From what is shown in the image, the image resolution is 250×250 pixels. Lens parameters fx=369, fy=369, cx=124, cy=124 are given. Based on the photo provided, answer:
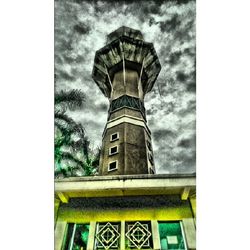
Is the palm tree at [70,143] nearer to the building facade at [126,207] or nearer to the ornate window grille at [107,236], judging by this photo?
the building facade at [126,207]

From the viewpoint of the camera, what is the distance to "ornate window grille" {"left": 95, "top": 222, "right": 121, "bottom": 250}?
3.63m

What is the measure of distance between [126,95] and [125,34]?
117cm

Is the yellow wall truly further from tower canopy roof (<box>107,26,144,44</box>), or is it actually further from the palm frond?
tower canopy roof (<box>107,26,144,44</box>)

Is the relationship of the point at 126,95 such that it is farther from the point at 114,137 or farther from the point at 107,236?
the point at 107,236

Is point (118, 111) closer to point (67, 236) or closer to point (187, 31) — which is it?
point (187, 31)

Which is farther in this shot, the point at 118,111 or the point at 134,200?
the point at 118,111

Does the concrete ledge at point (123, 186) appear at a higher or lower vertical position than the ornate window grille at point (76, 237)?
higher

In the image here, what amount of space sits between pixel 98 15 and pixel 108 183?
5.90 feet

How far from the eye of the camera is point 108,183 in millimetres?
3881

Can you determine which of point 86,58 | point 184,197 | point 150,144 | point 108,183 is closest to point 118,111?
point 150,144

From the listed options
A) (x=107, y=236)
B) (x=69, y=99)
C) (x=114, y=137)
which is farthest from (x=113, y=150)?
(x=107, y=236)

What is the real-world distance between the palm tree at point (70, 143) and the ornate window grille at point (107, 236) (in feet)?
2.07

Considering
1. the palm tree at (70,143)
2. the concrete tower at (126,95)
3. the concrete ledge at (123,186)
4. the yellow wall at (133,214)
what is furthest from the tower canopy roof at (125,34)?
the yellow wall at (133,214)

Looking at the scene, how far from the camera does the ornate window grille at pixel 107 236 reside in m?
3.63
